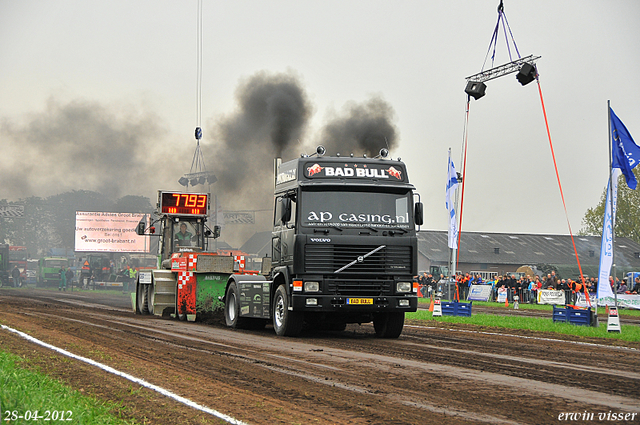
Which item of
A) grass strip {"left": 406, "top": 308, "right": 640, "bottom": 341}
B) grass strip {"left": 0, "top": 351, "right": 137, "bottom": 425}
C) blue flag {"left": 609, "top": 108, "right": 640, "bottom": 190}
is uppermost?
blue flag {"left": 609, "top": 108, "right": 640, "bottom": 190}

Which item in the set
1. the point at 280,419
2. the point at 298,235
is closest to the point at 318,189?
the point at 298,235

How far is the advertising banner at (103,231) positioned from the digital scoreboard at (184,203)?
36.6 metres

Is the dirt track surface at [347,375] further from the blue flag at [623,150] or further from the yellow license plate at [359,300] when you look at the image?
the blue flag at [623,150]

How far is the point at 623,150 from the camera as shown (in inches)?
731

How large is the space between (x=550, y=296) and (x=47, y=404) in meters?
31.3

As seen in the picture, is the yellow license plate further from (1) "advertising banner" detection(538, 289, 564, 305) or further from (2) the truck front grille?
(1) "advertising banner" detection(538, 289, 564, 305)

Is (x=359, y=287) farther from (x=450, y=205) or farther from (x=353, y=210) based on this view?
(x=450, y=205)

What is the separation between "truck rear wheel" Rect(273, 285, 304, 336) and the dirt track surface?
0.26m

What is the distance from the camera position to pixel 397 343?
13.8 meters

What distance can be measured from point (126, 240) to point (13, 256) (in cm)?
2198

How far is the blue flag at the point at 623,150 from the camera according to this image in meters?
18.4

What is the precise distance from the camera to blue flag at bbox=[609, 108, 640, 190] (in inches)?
726

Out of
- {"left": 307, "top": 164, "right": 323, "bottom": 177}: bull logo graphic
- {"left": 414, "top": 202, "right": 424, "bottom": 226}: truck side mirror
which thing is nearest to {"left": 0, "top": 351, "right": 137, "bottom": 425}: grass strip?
{"left": 307, "top": 164, "right": 323, "bottom": 177}: bull logo graphic

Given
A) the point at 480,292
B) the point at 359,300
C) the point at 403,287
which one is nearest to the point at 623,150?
the point at 403,287
